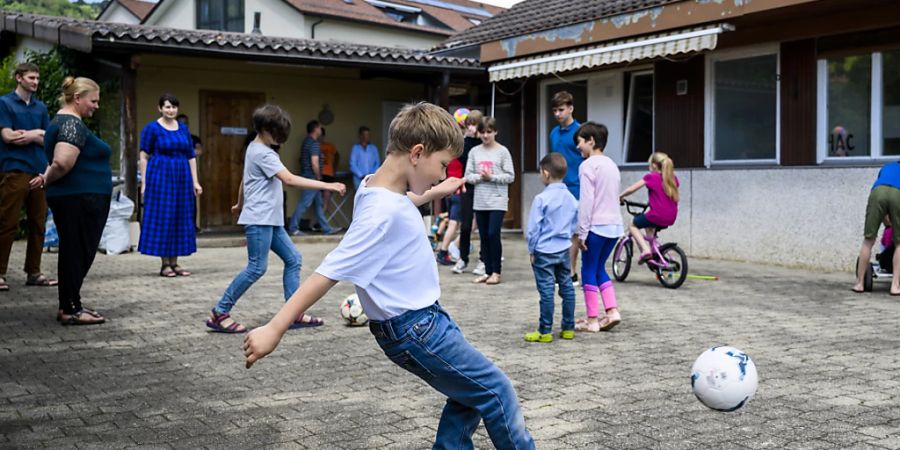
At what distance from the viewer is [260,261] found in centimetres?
642

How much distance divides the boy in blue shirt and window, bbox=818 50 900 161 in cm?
616

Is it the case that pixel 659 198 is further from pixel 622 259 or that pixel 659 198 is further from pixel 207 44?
pixel 207 44

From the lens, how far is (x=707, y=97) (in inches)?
500

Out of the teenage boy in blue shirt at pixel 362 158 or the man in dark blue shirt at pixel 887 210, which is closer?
the man in dark blue shirt at pixel 887 210

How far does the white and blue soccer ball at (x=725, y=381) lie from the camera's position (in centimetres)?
385

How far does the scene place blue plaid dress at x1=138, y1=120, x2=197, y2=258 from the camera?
929 cm

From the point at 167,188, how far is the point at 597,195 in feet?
15.7

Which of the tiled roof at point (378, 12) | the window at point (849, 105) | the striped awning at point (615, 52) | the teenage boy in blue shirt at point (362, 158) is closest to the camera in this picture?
the window at point (849, 105)

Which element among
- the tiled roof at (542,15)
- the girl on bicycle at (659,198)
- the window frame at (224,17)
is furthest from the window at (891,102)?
the window frame at (224,17)

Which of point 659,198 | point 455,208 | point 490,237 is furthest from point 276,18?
point 659,198

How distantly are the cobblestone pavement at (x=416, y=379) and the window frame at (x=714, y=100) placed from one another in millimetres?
3810

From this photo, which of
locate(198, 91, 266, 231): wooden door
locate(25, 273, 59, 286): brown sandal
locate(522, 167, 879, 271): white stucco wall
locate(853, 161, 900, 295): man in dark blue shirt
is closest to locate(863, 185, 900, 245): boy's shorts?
locate(853, 161, 900, 295): man in dark blue shirt

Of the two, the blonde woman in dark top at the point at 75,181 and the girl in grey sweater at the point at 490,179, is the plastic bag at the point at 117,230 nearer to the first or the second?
the girl in grey sweater at the point at 490,179

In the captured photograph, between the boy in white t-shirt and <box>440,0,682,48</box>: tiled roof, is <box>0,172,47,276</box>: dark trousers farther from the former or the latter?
<box>440,0,682,48</box>: tiled roof
